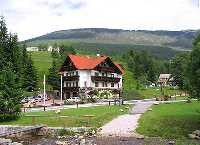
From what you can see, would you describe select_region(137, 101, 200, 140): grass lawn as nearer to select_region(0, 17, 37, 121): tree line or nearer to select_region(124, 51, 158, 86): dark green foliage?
select_region(0, 17, 37, 121): tree line

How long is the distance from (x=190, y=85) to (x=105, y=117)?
11401 millimetres

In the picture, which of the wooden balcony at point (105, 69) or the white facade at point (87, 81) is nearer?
the white facade at point (87, 81)

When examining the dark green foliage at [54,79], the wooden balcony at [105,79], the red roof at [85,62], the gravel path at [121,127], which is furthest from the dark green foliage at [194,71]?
the dark green foliage at [54,79]

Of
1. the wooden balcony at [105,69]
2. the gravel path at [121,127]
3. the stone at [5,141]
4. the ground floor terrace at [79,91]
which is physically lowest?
the stone at [5,141]

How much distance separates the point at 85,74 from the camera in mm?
118000

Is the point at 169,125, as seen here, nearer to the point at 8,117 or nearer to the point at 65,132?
the point at 65,132

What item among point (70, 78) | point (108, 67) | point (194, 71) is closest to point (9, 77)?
point (194, 71)

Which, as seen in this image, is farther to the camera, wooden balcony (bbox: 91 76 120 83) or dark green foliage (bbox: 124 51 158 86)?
dark green foliage (bbox: 124 51 158 86)

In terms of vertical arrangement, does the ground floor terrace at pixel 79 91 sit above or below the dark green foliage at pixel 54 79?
below

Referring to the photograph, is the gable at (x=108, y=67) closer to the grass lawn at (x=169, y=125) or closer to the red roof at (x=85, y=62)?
the red roof at (x=85, y=62)

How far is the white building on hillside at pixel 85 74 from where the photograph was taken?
11769cm

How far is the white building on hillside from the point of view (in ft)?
386

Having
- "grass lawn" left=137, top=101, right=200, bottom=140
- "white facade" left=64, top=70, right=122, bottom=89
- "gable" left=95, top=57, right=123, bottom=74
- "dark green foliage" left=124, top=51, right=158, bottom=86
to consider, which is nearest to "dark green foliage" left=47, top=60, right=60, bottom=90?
"white facade" left=64, top=70, right=122, bottom=89

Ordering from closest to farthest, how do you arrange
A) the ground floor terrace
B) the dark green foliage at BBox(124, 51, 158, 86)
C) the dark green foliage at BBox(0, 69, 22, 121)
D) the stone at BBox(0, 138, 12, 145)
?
the stone at BBox(0, 138, 12, 145)
the dark green foliage at BBox(0, 69, 22, 121)
the ground floor terrace
the dark green foliage at BBox(124, 51, 158, 86)
